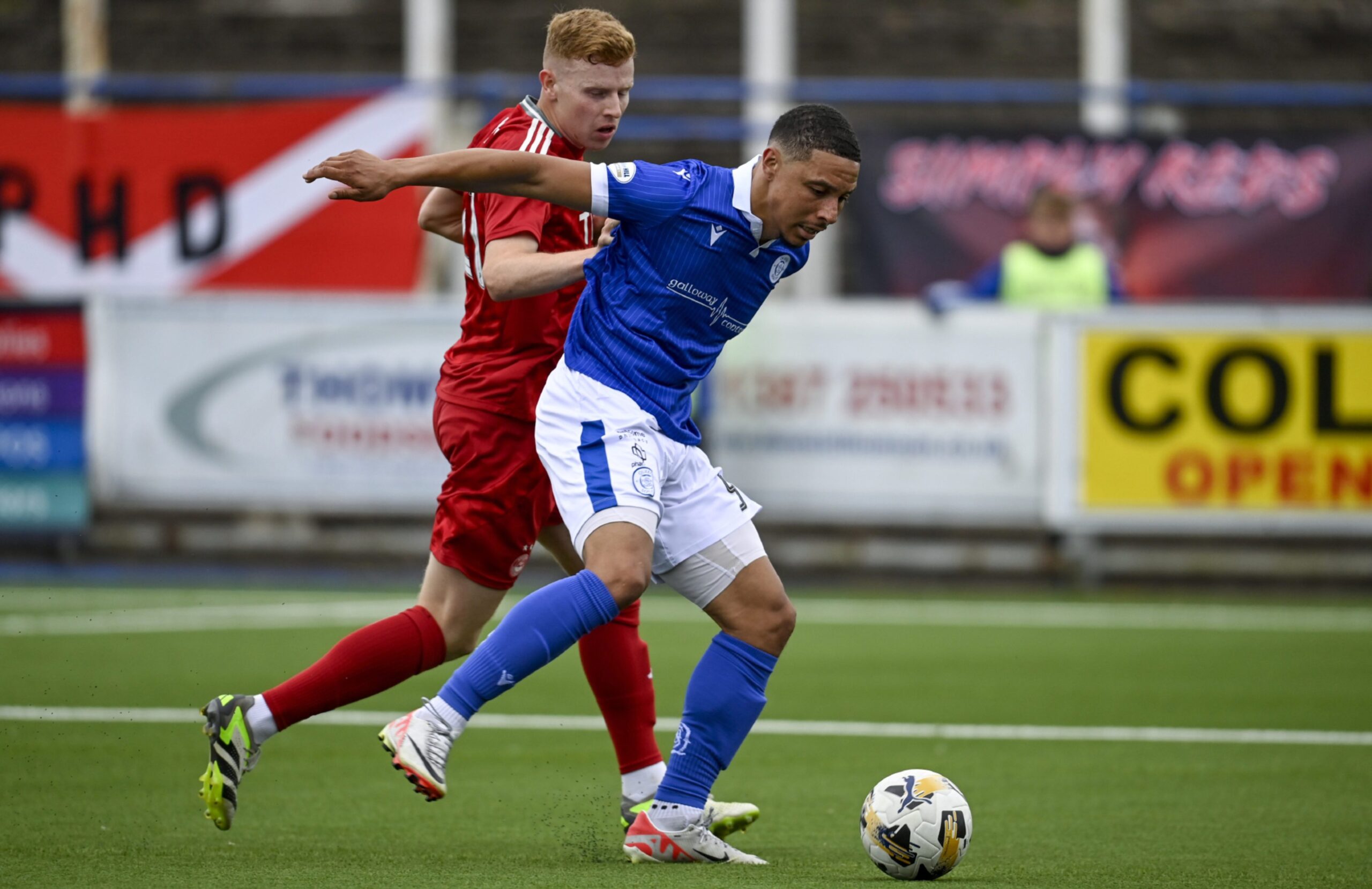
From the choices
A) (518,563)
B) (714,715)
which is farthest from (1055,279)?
(714,715)

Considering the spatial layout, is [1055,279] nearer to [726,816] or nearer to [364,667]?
[726,816]

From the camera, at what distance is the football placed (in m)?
4.72

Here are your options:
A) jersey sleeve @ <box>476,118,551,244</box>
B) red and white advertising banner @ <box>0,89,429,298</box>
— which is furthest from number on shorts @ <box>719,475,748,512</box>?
red and white advertising banner @ <box>0,89,429,298</box>

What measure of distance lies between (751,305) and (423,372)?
7593 millimetres

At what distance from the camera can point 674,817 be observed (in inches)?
197

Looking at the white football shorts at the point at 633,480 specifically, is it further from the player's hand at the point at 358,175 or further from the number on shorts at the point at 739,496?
the player's hand at the point at 358,175

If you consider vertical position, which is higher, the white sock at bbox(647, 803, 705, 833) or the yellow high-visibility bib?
the yellow high-visibility bib

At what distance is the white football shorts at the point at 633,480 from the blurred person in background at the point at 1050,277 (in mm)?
7557

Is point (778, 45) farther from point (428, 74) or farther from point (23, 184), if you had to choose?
point (23, 184)

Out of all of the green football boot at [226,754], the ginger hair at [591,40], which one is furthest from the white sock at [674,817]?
the ginger hair at [591,40]

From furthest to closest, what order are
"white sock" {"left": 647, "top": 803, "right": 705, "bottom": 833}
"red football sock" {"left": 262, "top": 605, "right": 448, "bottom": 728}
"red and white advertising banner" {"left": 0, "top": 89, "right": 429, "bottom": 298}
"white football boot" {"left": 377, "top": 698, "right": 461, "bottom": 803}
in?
"red and white advertising banner" {"left": 0, "top": 89, "right": 429, "bottom": 298}, "red football sock" {"left": 262, "top": 605, "right": 448, "bottom": 728}, "white sock" {"left": 647, "top": 803, "right": 705, "bottom": 833}, "white football boot" {"left": 377, "top": 698, "right": 461, "bottom": 803}

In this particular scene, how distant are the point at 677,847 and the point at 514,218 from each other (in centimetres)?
166

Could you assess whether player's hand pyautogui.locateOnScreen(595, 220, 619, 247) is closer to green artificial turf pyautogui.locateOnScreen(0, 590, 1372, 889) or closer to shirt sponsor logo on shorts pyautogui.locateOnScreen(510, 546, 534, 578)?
shirt sponsor logo on shorts pyautogui.locateOnScreen(510, 546, 534, 578)

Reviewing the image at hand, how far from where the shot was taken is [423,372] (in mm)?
12430
